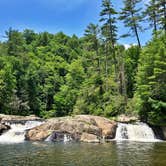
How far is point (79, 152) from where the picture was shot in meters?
22.7

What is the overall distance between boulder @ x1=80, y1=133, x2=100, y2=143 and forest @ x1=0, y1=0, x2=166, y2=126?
23.2 feet

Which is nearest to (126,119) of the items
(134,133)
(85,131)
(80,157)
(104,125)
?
(134,133)

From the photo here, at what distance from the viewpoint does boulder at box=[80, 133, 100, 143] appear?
29.7m

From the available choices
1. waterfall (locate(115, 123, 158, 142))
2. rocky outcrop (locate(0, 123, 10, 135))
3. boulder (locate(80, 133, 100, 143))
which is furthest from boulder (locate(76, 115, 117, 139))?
rocky outcrop (locate(0, 123, 10, 135))

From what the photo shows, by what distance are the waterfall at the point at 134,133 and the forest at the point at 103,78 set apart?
1.24 metres

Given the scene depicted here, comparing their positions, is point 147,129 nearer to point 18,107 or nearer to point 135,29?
point 135,29

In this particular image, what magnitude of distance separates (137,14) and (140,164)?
107ft

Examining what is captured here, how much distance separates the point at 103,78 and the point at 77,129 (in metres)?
17.6

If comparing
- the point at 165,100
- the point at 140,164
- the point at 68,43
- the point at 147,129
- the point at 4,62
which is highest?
the point at 68,43

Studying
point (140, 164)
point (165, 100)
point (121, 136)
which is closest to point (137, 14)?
point (165, 100)

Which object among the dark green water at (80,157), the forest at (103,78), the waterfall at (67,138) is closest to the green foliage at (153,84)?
the forest at (103,78)

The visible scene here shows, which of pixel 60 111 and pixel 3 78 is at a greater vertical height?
pixel 3 78

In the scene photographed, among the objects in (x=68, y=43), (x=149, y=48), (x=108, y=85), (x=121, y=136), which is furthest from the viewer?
(x=68, y=43)

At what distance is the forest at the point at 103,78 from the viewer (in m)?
35.5
